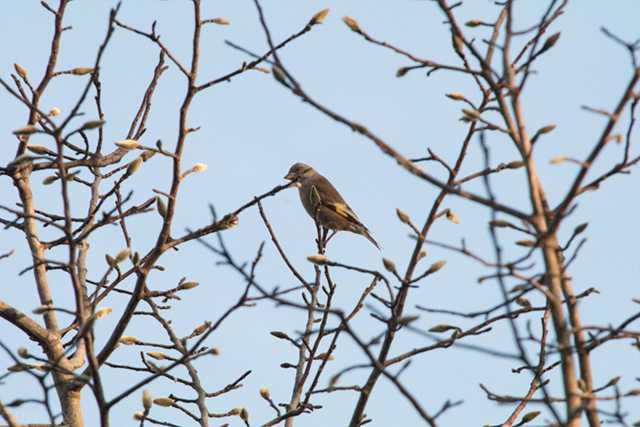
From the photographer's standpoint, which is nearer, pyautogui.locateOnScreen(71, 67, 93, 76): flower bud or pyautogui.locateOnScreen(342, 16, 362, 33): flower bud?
pyautogui.locateOnScreen(342, 16, 362, 33): flower bud

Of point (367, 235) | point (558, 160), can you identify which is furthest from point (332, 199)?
point (558, 160)

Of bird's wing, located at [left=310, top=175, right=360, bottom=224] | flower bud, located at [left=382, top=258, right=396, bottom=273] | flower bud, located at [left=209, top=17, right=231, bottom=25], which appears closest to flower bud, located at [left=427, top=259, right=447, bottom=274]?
flower bud, located at [left=382, top=258, right=396, bottom=273]

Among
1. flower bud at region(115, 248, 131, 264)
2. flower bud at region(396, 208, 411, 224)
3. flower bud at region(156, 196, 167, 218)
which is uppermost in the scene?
flower bud at region(156, 196, 167, 218)

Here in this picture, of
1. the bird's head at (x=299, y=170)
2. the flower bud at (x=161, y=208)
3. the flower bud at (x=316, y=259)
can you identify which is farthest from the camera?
the bird's head at (x=299, y=170)

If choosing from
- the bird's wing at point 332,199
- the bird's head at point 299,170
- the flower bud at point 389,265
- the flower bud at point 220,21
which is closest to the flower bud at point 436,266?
the flower bud at point 389,265

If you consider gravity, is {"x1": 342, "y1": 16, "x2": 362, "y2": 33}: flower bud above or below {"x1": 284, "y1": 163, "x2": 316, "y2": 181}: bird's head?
below

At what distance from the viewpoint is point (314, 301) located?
5992 millimetres

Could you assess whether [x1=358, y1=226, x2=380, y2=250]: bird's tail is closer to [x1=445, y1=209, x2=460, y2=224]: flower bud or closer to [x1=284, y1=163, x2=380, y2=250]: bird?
[x1=284, y1=163, x2=380, y2=250]: bird

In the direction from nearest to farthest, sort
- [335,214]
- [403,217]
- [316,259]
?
1. [316,259]
2. [403,217]
3. [335,214]

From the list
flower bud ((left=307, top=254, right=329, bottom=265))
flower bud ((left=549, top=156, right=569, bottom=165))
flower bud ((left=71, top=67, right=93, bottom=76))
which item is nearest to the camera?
flower bud ((left=549, top=156, right=569, bottom=165))

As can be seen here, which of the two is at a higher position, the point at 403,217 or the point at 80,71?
the point at 80,71

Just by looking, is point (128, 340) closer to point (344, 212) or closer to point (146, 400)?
→ point (146, 400)

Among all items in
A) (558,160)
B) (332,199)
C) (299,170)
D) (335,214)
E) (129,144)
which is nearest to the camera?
(558,160)

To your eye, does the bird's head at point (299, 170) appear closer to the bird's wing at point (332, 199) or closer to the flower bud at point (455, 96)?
the bird's wing at point (332, 199)
